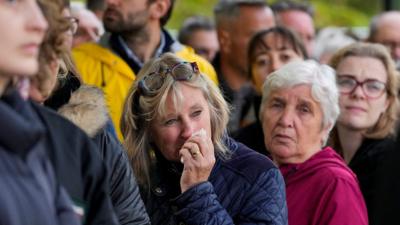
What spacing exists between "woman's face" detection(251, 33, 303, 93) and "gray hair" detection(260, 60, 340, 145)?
5.38ft

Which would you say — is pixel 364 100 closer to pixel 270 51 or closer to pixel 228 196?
pixel 270 51

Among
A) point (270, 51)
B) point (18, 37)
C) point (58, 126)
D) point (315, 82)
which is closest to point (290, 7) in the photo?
point (270, 51)

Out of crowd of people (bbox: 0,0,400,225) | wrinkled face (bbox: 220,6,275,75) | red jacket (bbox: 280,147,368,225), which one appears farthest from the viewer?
wrinkled face (bbox: 220,6,275,75)

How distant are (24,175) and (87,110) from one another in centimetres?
98

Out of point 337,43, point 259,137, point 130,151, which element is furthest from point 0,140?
point 337,43

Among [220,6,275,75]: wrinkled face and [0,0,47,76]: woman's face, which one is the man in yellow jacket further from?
[0,0,47,76]: woman's face

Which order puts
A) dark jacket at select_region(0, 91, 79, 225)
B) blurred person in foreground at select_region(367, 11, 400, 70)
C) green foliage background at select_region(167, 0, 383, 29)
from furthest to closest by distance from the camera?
green foliage background at select_region(167, 0, 383, 29), blurred person in foreground at select_region(367, 11, 400, 70), dark jacket at select_region(0, 91, 79, 225)

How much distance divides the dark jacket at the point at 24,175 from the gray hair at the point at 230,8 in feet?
18.3

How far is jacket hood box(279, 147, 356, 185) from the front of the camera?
5461 millimetres

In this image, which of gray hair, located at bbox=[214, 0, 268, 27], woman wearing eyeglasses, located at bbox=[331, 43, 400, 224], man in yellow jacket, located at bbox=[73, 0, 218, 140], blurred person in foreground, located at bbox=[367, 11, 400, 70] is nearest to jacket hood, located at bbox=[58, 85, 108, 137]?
man in yellow jacket, located at bbox=[73, 0, 218, 140]

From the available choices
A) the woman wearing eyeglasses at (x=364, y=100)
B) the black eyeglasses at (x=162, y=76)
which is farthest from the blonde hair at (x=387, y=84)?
the black eyeglasses at (x=162, y=76)

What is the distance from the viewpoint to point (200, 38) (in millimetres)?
10656

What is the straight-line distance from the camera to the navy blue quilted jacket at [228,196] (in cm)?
451

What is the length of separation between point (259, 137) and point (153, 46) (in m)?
1.13
